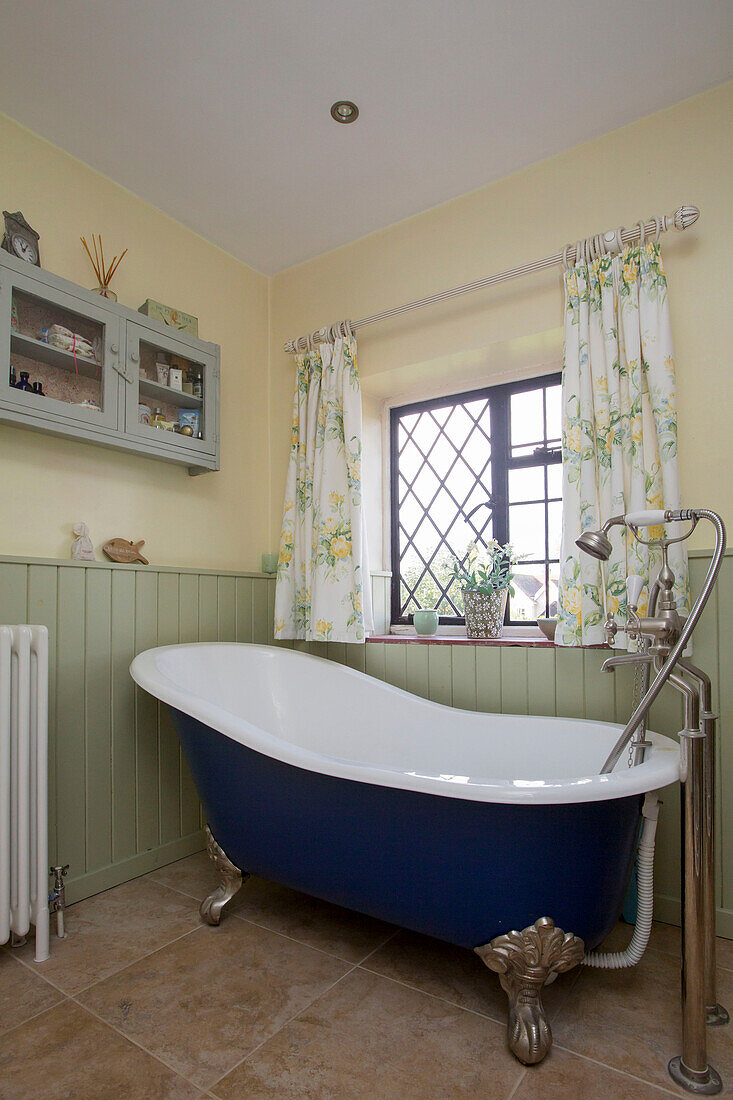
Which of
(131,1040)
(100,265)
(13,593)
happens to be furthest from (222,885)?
(100,265)

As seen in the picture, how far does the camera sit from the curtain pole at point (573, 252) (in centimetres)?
190

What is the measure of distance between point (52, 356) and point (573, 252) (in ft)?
5.69

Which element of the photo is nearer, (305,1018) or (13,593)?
(305,1018)

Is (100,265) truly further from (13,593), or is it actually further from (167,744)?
(167,744)

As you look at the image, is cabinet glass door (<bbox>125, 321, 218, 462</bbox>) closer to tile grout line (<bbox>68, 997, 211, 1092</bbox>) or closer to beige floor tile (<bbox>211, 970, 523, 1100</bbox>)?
tile grout line (<bbox>68, 997, 211, 1092</bbox>)

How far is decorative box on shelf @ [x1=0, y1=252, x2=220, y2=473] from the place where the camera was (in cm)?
194

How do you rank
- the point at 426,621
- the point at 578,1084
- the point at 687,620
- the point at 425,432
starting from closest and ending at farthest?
the point at 578,1084
the point at 687,620
the point at 426,621
the point at 425,432

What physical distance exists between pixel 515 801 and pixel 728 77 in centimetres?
220

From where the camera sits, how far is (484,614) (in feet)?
8.02

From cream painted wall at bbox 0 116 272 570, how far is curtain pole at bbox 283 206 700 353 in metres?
0.55

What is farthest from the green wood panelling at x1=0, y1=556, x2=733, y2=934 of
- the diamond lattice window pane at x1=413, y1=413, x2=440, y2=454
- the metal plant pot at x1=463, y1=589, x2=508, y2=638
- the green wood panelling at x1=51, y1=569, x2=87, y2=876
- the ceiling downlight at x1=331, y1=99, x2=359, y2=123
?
the ceiling downlight at x1=331, y1=99, x2=359, y2=123

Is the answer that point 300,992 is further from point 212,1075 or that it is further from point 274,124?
point 274,124

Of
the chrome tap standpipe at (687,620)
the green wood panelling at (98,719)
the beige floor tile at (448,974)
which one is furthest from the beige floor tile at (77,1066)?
the chrome tap standpipe at (687,620)

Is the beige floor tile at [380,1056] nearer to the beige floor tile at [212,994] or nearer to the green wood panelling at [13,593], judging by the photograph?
the beige floor tile at [212,994]
